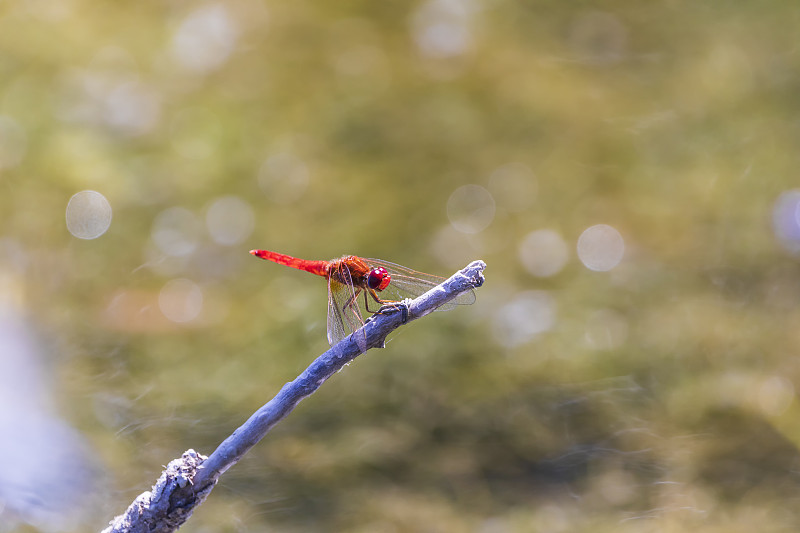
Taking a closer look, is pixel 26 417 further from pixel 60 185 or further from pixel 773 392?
pixel 773 392

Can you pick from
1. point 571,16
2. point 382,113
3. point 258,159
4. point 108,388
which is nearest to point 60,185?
point 258,159

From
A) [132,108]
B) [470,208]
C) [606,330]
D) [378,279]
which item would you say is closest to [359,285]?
[378,279]

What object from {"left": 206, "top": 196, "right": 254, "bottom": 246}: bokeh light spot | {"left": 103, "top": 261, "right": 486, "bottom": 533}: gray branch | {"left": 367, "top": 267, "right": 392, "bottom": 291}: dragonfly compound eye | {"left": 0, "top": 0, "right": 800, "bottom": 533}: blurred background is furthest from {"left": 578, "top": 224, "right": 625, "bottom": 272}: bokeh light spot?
{"left": 103, "top": 261, "right": 486, "bottom": 533}: gray branch

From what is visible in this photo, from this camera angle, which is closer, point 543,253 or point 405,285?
point 405,285

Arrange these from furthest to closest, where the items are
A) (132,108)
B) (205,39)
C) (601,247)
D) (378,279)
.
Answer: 1. (205,39)
2. (132,108)
3. (601,247)
4. (378,279)

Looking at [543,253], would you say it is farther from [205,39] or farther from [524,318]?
[205,39]

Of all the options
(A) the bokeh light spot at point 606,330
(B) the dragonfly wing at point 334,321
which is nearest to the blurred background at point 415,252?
(A) the bokeh light spot at point 606,330

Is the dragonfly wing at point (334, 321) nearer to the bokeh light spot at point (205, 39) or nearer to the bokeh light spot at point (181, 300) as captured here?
the bokeh light spot at point (181, 300)
